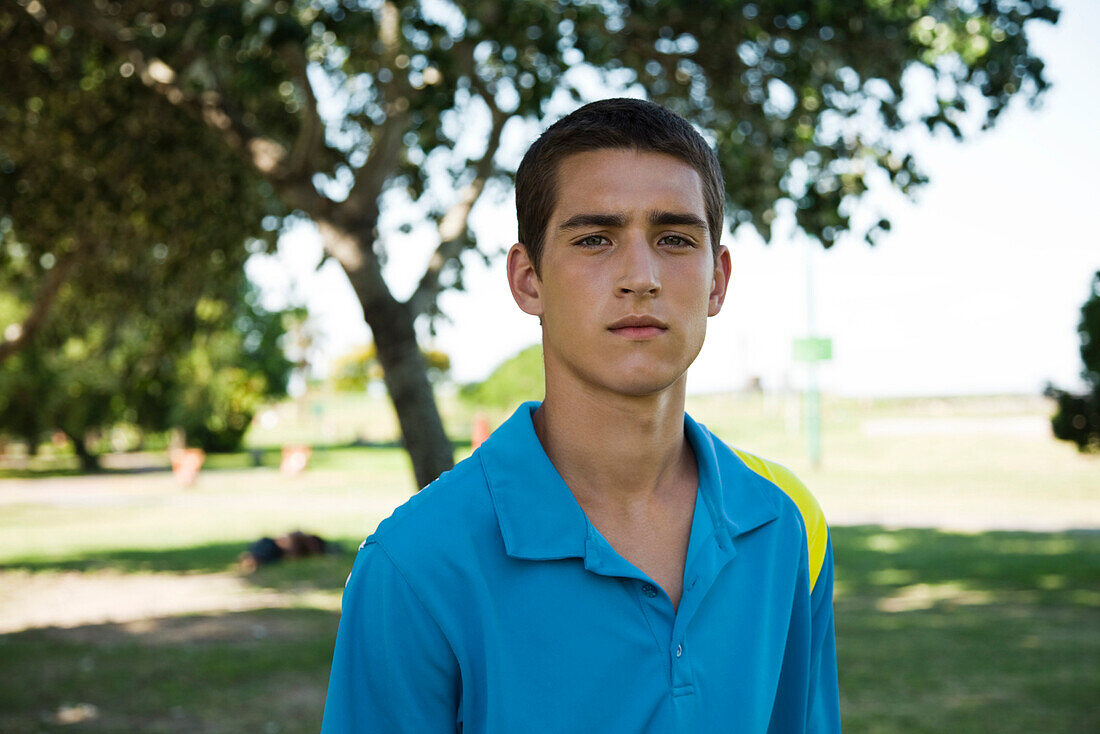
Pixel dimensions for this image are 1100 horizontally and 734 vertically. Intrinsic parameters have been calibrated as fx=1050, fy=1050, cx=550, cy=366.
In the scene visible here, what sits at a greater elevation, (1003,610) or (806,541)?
(806,541)

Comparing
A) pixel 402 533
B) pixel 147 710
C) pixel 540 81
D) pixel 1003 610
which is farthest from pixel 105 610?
pixel 402 533

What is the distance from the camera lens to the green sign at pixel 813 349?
34.1 metres

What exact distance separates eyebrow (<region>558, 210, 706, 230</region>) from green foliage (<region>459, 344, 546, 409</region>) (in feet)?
179

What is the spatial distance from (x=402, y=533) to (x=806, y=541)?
800 mm

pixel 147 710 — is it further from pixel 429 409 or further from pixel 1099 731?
pixel 1099 731

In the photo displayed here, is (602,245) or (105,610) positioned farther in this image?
(105,610)

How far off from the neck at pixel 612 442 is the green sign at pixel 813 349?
3305cm

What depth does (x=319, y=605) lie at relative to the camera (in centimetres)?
1281

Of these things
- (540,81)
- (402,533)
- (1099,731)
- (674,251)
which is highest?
(540,81)

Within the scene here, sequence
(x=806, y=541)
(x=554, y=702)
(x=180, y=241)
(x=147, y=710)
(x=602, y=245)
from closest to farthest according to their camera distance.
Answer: (x=554, y=702) → (x=602, y=245) → (x=806, y=541) → (x=147, y=710) → (x=180, y=241)

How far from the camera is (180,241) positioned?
433 inches

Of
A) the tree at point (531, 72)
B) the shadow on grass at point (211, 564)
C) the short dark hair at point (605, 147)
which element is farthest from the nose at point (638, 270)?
the shadow on grass at point (211, 564)

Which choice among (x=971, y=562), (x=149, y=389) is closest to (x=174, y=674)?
(x=971, y=562)

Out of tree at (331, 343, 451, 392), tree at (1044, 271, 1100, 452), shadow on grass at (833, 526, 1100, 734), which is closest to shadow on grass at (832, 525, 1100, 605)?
shadow on grass at (833, 526, 1100, 734)
